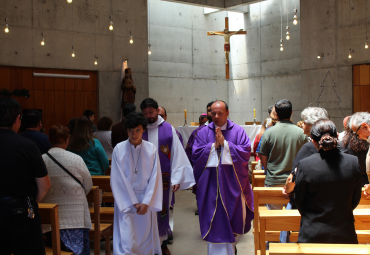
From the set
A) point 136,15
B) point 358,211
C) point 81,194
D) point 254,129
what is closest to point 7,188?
point 81,194

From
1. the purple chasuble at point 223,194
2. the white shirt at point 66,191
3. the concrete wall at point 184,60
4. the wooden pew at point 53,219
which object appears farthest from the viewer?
the concrete wall at point 184,60

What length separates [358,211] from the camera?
102 inches

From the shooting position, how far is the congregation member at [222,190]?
3660mm

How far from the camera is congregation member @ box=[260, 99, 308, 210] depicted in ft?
12.3

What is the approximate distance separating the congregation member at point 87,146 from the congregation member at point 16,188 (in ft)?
5.48

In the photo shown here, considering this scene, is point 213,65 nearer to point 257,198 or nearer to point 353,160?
point 257,198

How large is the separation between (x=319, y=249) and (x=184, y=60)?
11865 mm

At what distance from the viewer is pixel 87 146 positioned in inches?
165

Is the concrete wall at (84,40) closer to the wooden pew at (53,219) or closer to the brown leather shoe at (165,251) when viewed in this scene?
the brown leather shoe at (165,251)

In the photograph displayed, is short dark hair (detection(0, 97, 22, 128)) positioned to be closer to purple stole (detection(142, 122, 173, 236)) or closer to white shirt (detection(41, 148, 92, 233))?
white shirt (detection(41, 148, 92, 233))

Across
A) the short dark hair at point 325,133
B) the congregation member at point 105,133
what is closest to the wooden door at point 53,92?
the congregation member at point 105,133

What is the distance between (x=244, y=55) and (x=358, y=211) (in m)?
11.6

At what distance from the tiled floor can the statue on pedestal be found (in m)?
4.11

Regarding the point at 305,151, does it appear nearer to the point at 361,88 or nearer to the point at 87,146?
the point at 87,146
